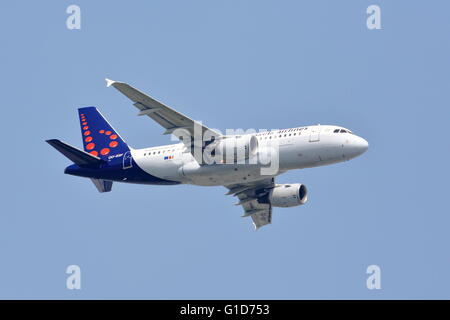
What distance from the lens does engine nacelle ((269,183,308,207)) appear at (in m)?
70.9

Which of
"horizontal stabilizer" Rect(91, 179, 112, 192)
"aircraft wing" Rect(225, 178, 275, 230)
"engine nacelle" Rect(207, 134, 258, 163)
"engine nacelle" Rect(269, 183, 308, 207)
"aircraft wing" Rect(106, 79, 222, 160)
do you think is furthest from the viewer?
"aircraft wing" Rect(225, 178, 275, 230)

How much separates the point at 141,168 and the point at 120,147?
11.0ft

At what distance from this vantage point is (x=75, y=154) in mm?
68125

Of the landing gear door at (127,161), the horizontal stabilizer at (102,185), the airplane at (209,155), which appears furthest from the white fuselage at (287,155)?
the horizontal stabilizer at (102,185)

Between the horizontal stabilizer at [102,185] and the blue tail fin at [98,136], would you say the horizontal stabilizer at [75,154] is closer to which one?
the blue tail fin at [98,136]

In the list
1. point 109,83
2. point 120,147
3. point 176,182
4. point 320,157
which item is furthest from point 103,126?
point 320,157

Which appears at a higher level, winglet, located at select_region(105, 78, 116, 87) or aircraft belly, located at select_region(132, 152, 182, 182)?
winglet, located at select_region(105, 78, 116, 87)

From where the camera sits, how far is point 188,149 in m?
66.2

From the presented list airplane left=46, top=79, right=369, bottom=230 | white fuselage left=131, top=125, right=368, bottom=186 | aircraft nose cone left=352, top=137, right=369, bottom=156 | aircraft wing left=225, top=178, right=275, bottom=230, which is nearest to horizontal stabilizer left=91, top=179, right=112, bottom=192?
airplane left=46, top=79, right=369, bottom=230

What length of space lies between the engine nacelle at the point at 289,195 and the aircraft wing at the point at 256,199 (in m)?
0.75

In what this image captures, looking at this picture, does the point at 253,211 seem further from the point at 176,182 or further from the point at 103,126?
the point at 103,126

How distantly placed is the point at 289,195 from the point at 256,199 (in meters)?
3.14

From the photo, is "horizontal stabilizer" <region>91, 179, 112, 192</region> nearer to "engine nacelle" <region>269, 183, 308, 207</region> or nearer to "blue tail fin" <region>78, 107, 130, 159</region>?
"blue tail fin" <region>78, 107, 130, 159</region>

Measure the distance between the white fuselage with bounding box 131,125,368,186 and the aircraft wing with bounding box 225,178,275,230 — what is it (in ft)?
19.4
